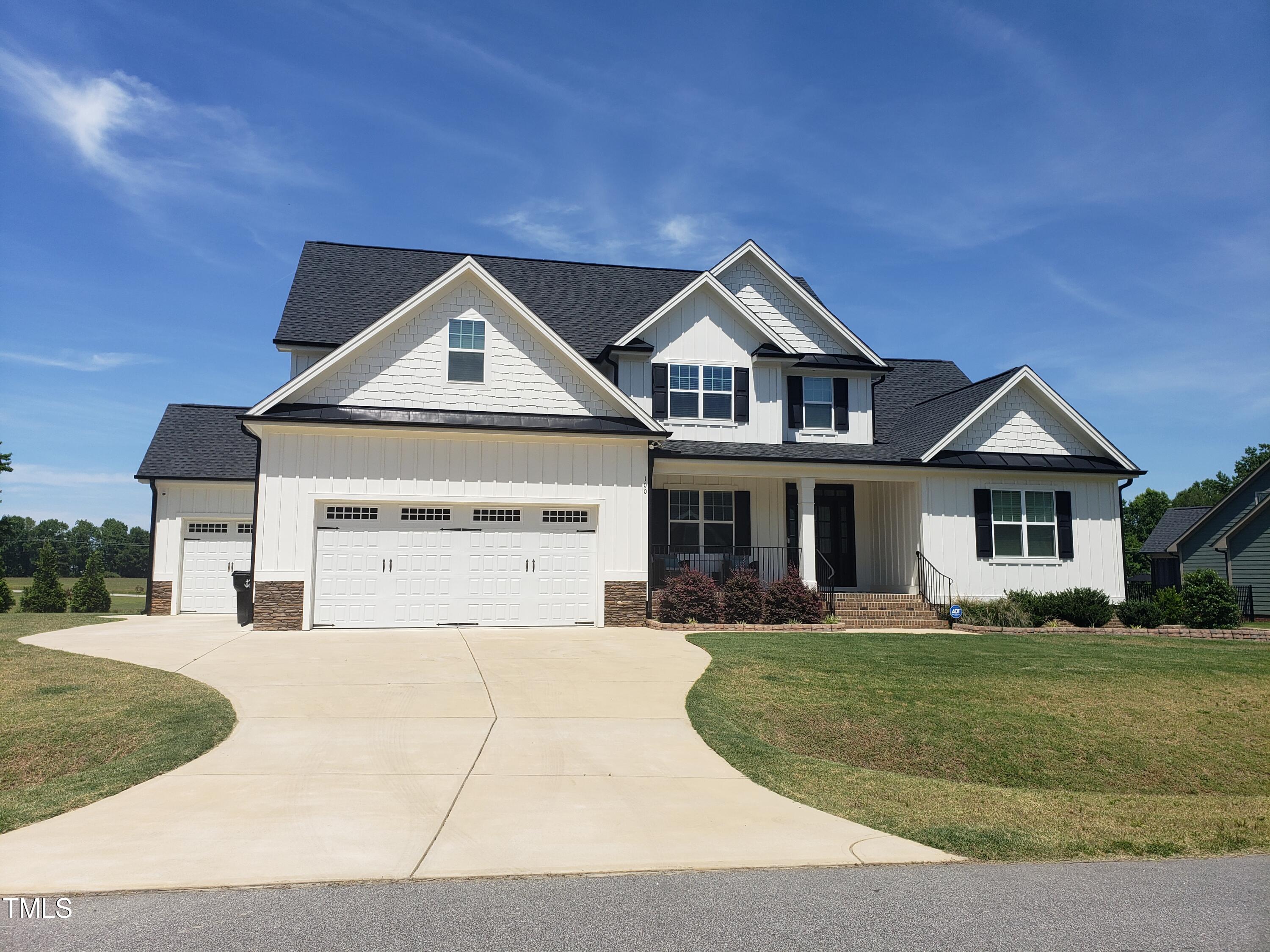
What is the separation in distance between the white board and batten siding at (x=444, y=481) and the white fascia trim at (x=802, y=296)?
6.72 m

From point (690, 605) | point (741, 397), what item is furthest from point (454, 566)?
point (741, 397)

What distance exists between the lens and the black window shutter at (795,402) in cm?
2233

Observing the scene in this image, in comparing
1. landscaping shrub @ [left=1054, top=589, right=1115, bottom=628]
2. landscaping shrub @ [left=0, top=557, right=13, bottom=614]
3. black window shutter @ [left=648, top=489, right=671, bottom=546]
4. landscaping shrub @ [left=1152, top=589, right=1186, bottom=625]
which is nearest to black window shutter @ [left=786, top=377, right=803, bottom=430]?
black window shutter @ [left=648, top=489, right=671, bottom=546]

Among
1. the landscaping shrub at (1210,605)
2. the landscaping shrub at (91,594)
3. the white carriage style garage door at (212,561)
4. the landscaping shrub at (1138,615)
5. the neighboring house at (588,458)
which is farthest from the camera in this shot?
the landscaping shrub at (91,594)

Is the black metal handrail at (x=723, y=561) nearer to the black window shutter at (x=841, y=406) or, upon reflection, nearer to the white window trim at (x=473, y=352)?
the black window shutter at (x=841, y=406)

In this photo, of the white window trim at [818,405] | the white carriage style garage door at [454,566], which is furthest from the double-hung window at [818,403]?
the white carriage style garage door at [454,566]

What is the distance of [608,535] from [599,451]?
176cm

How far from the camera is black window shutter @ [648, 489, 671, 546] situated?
21594mm

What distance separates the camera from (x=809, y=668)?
12680mm

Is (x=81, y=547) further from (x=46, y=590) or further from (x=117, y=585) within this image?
(x=46, y=590)

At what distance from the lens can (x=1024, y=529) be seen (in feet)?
71.2

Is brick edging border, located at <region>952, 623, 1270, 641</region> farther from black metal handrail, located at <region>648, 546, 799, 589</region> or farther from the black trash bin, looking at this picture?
the black trash bin

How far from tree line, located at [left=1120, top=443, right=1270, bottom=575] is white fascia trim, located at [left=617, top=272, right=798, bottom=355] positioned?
6191cm

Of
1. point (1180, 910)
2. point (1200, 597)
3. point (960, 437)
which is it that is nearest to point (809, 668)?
point (1180, 910)
